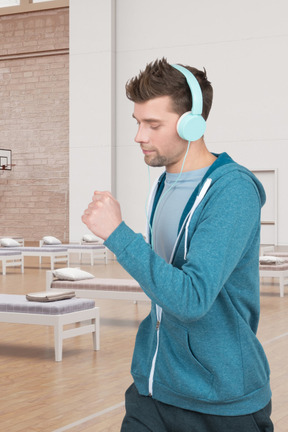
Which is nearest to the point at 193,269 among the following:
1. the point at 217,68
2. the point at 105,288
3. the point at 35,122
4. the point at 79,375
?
the point at 79,375

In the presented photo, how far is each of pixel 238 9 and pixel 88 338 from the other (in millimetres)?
11895

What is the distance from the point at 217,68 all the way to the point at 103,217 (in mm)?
15402

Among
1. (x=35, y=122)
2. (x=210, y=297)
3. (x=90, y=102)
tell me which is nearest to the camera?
(x=210, y=297)

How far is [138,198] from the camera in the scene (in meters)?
16.8

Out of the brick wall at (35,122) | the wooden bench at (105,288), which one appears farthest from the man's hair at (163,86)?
the brick wall at (35,122)

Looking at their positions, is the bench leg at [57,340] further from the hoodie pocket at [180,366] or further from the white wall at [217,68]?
the white wall at [217,68]

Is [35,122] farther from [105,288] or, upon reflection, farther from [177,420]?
[177,420]

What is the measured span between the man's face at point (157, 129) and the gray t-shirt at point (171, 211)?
7cm

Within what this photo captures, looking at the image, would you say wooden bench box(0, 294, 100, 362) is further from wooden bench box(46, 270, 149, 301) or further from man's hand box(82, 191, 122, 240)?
man's hand box(82, 191, 122, 240)

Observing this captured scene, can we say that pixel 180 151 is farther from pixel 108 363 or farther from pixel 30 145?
pixel 30 145

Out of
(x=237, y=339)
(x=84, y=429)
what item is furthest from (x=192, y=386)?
(x=84, y=429)

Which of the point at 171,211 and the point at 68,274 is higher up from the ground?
the point at 171,211

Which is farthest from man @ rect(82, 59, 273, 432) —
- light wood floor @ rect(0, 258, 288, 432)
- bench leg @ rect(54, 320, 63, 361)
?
bench leg @ rect(54, 320, 63, 361)

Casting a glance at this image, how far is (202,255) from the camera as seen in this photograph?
1.11 meters
